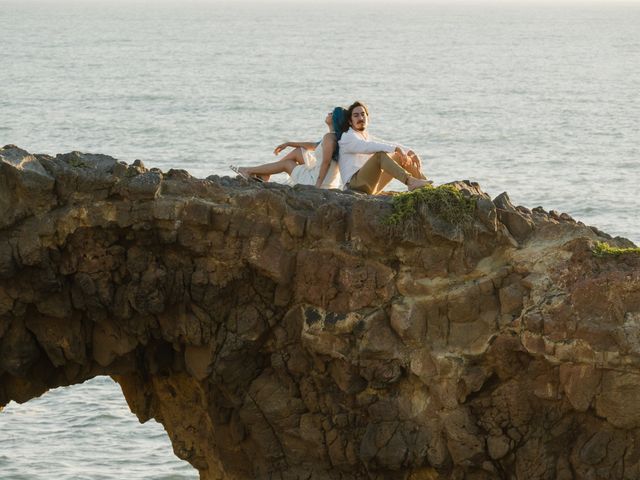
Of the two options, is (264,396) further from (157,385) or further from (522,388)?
(522,388)

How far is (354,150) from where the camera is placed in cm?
2161

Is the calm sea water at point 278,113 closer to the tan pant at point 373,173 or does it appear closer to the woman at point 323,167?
the woman at point 323,167

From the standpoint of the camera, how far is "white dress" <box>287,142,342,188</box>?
869 inches

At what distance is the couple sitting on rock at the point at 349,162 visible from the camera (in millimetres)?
21125

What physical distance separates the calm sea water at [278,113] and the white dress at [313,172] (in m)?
8.16

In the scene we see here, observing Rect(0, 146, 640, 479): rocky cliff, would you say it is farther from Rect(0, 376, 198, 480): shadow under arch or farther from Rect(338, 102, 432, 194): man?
Rect(0, 376, 198, 480): shadow under arch

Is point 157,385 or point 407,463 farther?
point 157,385

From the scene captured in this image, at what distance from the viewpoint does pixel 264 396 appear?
67.6 feet

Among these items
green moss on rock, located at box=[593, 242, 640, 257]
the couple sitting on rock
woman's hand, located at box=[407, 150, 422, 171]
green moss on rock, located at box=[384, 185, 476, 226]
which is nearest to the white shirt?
the couple sitting on rock

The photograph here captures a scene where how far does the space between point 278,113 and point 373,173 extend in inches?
2188

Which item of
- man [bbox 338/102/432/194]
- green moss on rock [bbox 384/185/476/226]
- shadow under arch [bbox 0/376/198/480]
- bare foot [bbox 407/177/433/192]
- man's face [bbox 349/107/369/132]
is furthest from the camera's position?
shadow under arch [bbox 0/376/198/480]

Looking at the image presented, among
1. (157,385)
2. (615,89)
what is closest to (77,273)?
(157,385)

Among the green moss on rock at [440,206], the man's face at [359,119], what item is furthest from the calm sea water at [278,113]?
the green moss on rock at [440,206]

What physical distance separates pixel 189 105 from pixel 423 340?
6097cm
